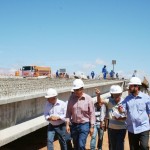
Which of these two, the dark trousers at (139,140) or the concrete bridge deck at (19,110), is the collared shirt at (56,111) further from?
the dark trousers at (139,140)

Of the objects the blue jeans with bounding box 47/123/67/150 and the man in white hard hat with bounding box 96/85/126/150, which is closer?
the man in white hard hat with bounding box 96/85/126/150

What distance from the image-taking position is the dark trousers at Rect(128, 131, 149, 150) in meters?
5.96

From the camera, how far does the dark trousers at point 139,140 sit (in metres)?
5.96

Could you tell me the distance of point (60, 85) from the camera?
12.8m

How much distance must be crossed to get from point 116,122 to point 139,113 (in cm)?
59

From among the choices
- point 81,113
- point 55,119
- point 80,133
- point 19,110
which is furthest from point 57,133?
point 19,110

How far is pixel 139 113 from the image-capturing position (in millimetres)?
5980

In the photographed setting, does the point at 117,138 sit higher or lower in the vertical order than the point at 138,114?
lower

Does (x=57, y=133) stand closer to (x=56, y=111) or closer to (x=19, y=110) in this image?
(x=56, y=111)

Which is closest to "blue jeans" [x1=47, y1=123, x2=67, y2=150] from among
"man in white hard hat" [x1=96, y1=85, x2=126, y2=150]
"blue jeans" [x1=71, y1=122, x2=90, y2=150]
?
"blue jeans" [x1=71, y1=122, x2=90, y2=150]

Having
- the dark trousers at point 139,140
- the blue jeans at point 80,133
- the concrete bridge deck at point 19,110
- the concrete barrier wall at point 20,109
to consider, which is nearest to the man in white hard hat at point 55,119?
the blue jeans at point 80,133

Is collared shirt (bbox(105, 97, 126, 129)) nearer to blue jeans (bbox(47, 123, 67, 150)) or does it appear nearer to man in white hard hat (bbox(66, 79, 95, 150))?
man in white hard hat (bbox(66, 79, 95, 150))

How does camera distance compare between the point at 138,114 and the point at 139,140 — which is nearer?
the point at 138,114

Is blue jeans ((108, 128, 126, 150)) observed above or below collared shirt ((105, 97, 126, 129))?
below
